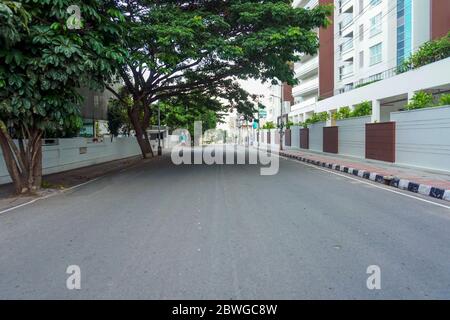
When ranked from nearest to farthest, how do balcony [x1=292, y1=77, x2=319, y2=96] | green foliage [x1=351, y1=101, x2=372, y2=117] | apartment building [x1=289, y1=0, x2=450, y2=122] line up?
green foliage [x1=351, y1=101, x2=372, y2=117] → apartment building [x1=289, y1=0, x2=450, y2=122] → balcony [x1=292, y1=77, x2=319, y2=96]

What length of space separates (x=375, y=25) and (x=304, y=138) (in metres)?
11.4

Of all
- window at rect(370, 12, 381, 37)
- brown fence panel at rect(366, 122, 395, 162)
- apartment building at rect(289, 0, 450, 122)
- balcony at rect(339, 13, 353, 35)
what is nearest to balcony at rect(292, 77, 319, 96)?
apartment building at rect(289, 0, 450, 122)

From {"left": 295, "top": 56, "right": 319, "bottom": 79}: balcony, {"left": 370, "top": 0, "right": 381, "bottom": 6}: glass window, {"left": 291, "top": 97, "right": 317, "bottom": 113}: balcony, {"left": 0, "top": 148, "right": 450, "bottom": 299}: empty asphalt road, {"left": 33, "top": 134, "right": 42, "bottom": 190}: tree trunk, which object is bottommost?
{"left": 0, "top": 148, "right": 450, "bottom": 299}: empty asphalt road

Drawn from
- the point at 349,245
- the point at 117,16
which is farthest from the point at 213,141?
the point at 349,245

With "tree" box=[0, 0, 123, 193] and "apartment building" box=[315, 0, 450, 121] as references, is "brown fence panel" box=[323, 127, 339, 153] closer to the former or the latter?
"apartment building" box=[315, 0, 450, 121]

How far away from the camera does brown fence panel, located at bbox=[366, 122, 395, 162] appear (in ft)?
58.1

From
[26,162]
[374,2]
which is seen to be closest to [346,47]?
[374,2]

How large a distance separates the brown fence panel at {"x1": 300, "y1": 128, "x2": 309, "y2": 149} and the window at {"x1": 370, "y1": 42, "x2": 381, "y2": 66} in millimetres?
8269

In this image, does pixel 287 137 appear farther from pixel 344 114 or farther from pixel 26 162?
pixel 26 162

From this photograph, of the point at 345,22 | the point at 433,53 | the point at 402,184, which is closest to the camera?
the point at 402,184

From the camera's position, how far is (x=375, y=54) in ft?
113

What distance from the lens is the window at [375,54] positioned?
33856 mm

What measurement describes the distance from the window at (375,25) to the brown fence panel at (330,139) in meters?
11.6

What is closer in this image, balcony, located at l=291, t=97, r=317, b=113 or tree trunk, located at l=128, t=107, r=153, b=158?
tree trunk, located at l=128, t=107, r=153, b=158
